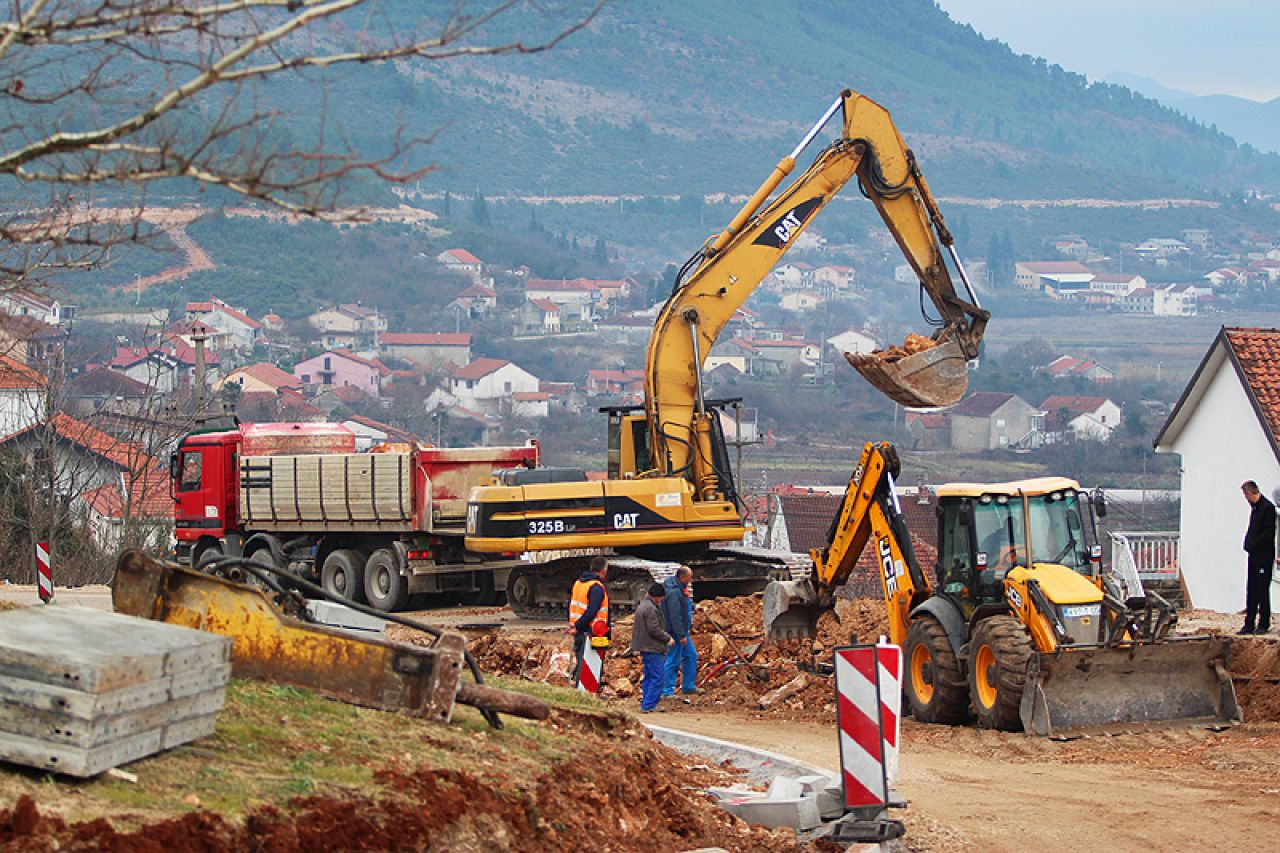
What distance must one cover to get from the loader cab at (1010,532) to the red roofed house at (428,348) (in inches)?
6195

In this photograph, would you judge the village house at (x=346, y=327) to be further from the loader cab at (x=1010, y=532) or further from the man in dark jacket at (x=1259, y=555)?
the loader cab at (x=1010, y=532)

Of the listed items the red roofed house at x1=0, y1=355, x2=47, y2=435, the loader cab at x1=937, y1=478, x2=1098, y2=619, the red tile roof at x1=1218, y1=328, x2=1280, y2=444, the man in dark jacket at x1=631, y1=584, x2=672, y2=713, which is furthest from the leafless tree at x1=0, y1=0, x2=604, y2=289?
the red roofed house at x1=0, y1=355, x2=47, y2=435

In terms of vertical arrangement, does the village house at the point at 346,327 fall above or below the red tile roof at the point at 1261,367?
above

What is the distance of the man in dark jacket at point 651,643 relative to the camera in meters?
17.5

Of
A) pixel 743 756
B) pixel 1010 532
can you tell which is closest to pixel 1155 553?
pixel 1010 532

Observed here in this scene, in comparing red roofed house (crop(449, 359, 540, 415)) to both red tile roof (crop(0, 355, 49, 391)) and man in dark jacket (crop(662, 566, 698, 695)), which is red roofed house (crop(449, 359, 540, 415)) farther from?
man in dark jacket (crop(662, 566, 698, 695))

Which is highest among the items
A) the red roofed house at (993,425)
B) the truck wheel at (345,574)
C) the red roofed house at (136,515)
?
the red roofed house at (993,425)

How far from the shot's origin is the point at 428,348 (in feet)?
581

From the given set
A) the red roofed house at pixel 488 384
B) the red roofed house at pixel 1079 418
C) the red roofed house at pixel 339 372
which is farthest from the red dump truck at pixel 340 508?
the red roofed house at pixel 339 372

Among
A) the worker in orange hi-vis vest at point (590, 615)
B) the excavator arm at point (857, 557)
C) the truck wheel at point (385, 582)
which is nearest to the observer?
the worker in orange hi-vis vest at point (590, 615)

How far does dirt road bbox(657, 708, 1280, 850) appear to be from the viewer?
37.4 ft

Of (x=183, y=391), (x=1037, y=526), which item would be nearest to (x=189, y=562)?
(x=1037, y=526)

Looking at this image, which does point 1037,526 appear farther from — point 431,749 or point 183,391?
point 183,391

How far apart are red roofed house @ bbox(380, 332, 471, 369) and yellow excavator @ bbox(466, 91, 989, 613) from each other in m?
148
